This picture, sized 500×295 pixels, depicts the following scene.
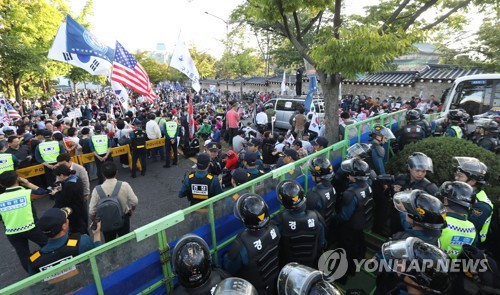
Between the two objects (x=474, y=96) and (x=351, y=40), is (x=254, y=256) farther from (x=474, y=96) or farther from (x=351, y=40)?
(x=474, y=96)

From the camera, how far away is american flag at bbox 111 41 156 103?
28.7 feet

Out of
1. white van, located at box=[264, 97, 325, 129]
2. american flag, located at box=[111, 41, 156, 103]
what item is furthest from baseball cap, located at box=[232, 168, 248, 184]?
white van, located at box=[264, 97, 325, 129]

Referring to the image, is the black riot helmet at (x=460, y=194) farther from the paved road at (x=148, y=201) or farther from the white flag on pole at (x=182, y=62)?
the white flag on pole at (x=182, y=62)

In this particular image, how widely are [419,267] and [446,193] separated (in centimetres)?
152

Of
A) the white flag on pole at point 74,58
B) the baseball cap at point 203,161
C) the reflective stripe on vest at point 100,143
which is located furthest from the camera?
the white flag on pole at point 74,58

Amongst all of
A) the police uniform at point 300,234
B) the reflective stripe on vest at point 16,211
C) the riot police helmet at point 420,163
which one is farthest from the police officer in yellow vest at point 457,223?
the reflective stripe on vest at point 16,211

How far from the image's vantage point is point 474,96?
9453 mm

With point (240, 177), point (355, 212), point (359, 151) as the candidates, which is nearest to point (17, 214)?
point (240, 177)

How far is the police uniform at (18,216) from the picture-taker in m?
3.72

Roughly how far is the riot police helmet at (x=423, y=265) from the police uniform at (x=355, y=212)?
5.59 feet

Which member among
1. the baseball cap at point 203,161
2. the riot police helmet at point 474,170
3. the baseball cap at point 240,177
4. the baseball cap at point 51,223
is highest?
the baseball cap at point 203,161

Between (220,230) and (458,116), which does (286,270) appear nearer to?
(220,230)

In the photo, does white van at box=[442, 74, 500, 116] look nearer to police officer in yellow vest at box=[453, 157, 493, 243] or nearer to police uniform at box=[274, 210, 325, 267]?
police officer in yellow vest at box=[453, 157, 493, 243]

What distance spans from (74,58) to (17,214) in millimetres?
5815
